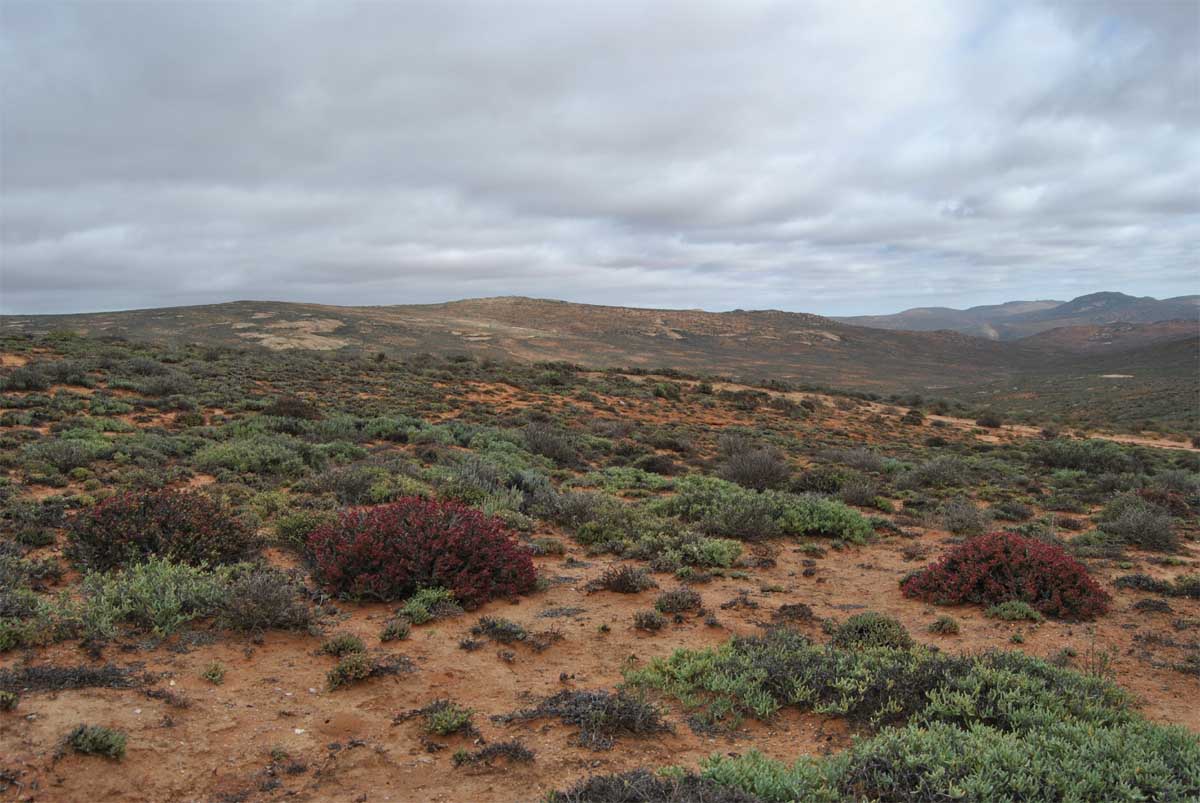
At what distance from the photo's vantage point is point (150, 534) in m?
6.23

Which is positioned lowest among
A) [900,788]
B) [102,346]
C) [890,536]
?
[890,536]

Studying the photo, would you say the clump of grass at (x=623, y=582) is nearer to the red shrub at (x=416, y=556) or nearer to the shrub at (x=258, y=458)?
the red shrub at (x=416, y=556)

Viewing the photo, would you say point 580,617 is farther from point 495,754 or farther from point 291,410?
point 291,410

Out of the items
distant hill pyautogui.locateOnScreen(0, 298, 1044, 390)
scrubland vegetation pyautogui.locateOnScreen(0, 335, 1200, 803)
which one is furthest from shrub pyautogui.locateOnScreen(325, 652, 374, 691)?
distant hill pyautogui.locateOnScreen(0, 298, 1044, 390)

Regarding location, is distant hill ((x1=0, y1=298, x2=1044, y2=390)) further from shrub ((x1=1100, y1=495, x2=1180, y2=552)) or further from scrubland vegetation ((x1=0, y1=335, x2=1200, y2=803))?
shrub ((x1=1100, y1=495, x2=1180, y2=552))

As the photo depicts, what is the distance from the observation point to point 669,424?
2145 cm

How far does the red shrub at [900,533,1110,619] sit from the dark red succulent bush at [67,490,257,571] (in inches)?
282

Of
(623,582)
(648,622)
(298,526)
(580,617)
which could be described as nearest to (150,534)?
(298,526)

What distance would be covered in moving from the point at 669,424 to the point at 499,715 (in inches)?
685

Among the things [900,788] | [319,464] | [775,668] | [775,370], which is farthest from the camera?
[775,370]

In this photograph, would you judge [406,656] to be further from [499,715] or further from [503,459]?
[503,459]

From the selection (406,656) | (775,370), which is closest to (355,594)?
(406,656)

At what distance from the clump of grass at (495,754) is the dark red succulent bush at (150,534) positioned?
12.3ft

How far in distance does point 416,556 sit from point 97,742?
9.74 ft
